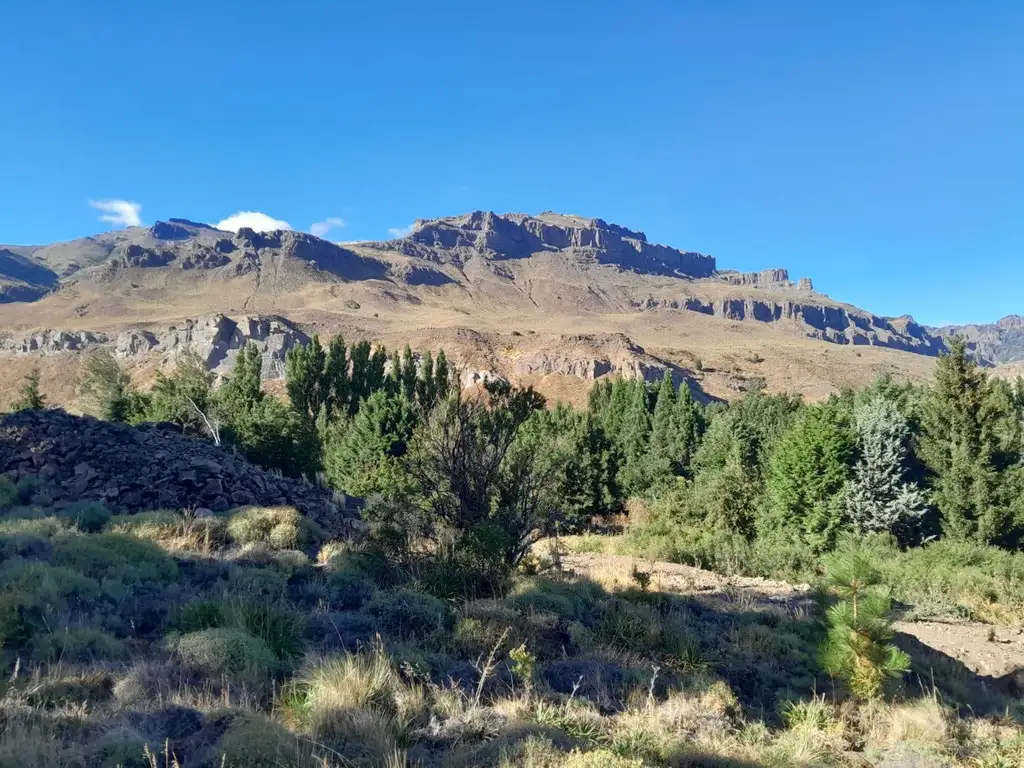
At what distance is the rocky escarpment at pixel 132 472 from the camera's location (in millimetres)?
11992

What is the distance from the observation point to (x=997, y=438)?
17.0 metres

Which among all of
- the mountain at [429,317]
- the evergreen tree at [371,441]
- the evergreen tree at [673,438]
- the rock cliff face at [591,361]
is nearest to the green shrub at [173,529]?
the evergreen tree at [371,441]

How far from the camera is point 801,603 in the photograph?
10.4 m

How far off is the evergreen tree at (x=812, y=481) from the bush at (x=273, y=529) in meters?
14.3

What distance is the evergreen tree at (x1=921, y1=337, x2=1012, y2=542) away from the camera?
643 inches

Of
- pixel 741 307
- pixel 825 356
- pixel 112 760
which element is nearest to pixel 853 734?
pixel 112 760

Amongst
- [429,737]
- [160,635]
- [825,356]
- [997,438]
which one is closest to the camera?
[429,737]

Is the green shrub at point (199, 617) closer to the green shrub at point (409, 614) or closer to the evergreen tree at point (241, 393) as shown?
the green shrub at point (409, 614)

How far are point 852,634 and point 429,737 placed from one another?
3.90m

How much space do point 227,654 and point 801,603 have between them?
9.28 metres

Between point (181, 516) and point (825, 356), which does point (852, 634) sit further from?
point (825, 356)

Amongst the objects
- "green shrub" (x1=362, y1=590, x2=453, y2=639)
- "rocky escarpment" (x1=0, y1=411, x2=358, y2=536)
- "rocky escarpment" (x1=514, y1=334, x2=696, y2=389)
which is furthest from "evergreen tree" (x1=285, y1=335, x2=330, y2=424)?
"rocky escarpment" (x1=514, y1=334, x2=696, y2=389)

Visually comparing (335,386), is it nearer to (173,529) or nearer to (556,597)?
(173,529)

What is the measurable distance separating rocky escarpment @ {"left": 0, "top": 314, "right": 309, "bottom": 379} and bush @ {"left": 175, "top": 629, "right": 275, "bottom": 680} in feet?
219
